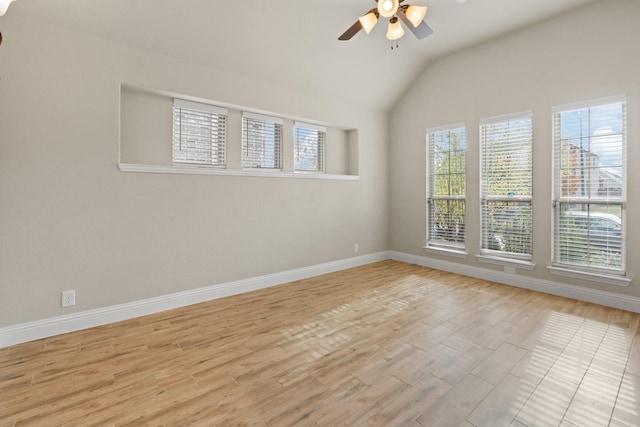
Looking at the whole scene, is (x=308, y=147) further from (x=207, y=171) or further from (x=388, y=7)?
(x=388, y=7)

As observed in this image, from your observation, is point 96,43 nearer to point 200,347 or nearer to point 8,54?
point 8,54

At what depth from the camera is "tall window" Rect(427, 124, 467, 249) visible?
480 centimetres

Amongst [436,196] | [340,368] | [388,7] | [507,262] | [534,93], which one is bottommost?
[340,368]

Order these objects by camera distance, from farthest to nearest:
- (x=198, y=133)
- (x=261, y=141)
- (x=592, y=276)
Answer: (x=261, y=141), (x=198, y=133), (x=592, y=276)

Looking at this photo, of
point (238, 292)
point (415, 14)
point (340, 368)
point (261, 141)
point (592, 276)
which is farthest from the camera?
point (261, 141)

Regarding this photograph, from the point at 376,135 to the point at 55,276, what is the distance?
4.90m

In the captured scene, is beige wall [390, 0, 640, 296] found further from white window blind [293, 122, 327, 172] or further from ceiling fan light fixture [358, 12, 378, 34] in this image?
ceiling fan light fixture [358, 12, 378, 34]

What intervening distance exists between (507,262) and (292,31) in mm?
4166

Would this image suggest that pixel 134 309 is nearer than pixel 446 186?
Yes

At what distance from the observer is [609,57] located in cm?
337

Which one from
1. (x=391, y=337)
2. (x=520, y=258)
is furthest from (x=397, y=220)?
(x=391, y=337)

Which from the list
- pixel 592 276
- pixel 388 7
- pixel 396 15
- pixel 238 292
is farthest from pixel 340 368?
pixel 592 276

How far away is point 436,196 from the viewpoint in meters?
5.16

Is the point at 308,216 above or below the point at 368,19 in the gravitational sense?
below
